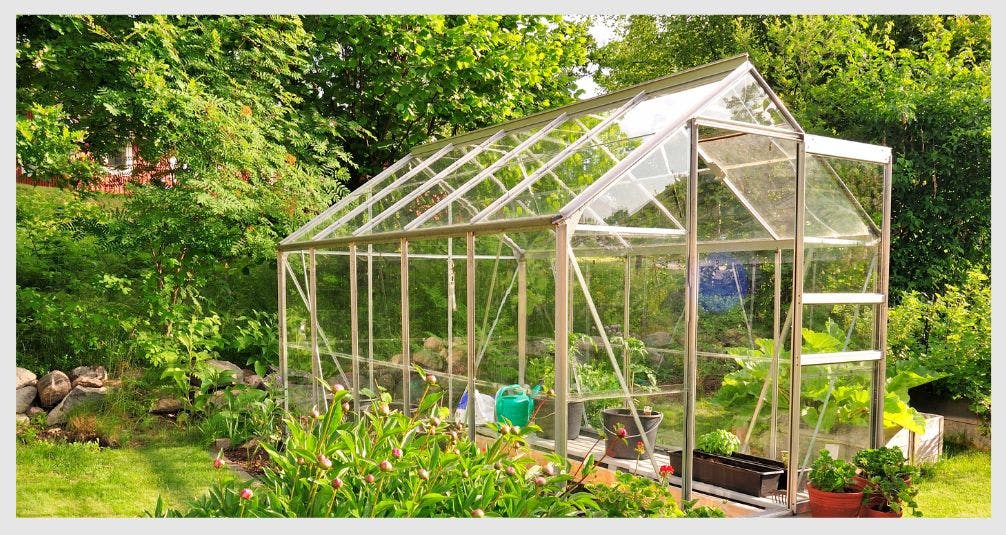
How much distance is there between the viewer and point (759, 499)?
528 cm

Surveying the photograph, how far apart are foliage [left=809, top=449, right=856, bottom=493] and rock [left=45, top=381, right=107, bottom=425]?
6.65 metres

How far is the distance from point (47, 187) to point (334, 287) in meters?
5.32

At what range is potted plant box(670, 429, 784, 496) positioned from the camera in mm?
5289

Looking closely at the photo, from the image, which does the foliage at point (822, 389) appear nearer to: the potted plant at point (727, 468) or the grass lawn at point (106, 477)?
the potted plant at point (727, 468)

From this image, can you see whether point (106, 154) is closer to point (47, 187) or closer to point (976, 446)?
point (47, 187)

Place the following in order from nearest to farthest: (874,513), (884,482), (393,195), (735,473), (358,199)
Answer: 1. (884,482)
2. (874,513)
3. (735,473)
4. (393,195)
5. (358,199)

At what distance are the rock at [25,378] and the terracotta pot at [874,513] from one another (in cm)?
777

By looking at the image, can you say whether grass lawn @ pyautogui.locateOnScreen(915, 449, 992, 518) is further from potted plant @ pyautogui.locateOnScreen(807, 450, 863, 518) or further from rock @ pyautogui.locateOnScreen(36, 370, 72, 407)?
rock @ pyautogui.locateOnScreen(36, 370, 72, 407)

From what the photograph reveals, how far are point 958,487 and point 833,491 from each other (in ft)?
7.03

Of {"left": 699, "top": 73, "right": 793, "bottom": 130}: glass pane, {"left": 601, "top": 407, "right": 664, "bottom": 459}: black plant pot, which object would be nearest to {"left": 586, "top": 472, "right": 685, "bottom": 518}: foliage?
{"left": 601, "top": 407, "right": 664, "bottom": 459}: black plant pot

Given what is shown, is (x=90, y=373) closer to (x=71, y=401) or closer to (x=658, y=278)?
(x=71, y=401)

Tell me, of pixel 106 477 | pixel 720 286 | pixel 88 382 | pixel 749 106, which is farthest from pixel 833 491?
pixel 88 382

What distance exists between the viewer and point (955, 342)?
291 inches

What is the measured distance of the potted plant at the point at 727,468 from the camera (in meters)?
5.29
